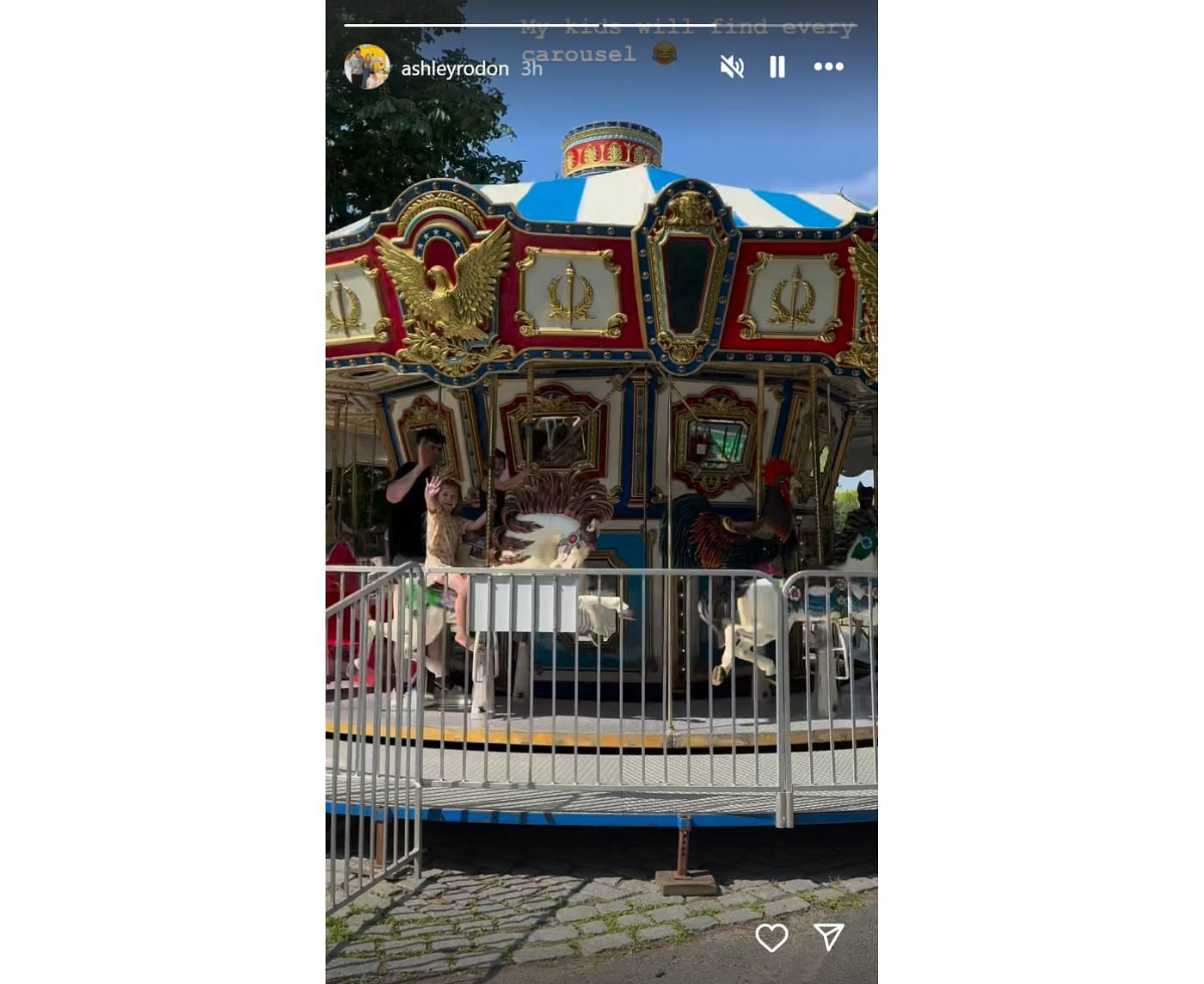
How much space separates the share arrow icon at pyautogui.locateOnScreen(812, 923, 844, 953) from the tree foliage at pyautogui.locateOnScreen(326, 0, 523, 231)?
3398mm

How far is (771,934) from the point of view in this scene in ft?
11.8

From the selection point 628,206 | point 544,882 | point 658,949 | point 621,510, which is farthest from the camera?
point 621,510

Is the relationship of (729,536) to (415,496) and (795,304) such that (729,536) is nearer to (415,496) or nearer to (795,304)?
(795,304)

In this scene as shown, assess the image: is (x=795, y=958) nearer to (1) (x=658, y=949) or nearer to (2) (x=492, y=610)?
(1) (x=658, y=949)

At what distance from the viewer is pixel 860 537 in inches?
210

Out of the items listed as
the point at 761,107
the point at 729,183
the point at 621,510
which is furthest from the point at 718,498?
the point at 761,107

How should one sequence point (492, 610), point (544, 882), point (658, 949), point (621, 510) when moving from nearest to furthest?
1. point (658, 949)
2. point (544, 882)
3. point (492, 610)
4. point (621, 510)

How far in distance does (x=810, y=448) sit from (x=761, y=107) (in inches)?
115

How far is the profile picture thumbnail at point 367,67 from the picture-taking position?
3646 mm

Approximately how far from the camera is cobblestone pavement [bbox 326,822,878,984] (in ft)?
11.6

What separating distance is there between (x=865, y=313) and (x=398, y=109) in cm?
235

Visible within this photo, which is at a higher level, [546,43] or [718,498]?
[546,43]

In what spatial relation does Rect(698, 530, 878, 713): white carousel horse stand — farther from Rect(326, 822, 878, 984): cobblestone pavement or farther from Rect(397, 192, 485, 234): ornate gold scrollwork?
Rect(397, 192, 485, 234): ornate gold scrollwork

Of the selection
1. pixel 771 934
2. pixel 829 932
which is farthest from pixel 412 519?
pixel 829 932
